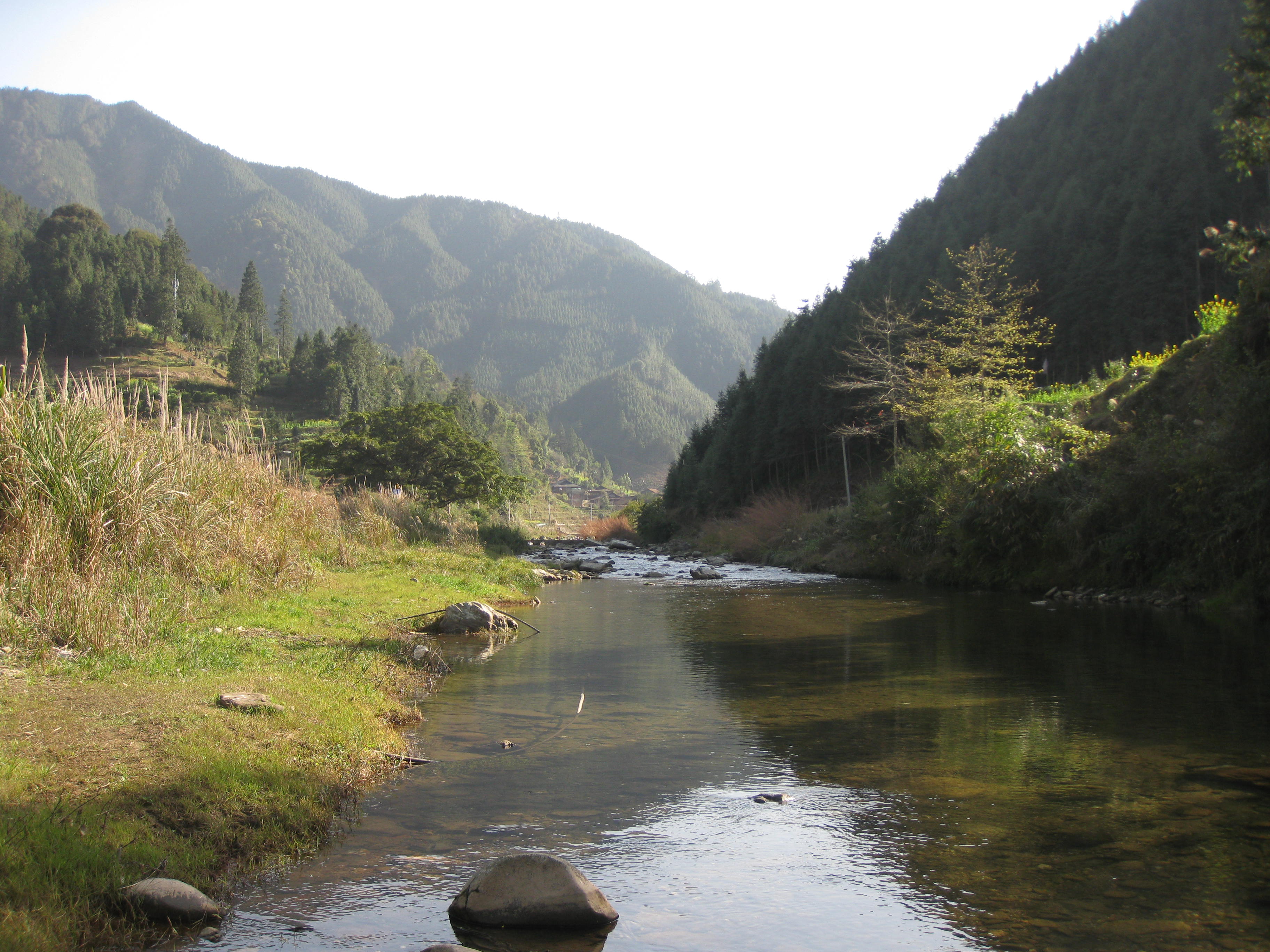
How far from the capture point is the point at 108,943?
3941 mm

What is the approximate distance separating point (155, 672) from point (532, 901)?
16.3 ft

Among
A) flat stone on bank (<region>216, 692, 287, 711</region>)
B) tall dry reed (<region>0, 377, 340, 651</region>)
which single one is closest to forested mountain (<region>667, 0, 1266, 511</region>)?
tall dry reed (<region>0, 377, 340, 651</region>)

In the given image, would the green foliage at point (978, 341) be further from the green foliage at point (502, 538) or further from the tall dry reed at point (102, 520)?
the tall dry reed at point (102, 520)

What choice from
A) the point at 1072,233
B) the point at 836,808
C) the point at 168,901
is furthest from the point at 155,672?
the point at 1072,233

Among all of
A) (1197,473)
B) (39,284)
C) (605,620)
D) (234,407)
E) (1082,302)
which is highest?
(39,284)

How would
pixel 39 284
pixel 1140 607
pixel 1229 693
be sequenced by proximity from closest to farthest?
pixel 1229 693 < pixel 1140 607 < pixel 39 284

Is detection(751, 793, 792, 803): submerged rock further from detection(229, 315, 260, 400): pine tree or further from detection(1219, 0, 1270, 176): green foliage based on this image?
detection(229, 315, 260, 400): pine tree

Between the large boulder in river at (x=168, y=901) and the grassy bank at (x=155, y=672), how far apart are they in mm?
87

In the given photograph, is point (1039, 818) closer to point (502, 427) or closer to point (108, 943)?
point (108, 943)

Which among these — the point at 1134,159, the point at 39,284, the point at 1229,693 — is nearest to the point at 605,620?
the point at 1229,693

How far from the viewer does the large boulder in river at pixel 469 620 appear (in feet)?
48.9

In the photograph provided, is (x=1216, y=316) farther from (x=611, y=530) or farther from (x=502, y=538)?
(x=611, y=530)

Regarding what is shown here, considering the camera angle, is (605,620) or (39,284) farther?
(39,284)

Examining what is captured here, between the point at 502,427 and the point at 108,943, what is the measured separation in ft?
481
